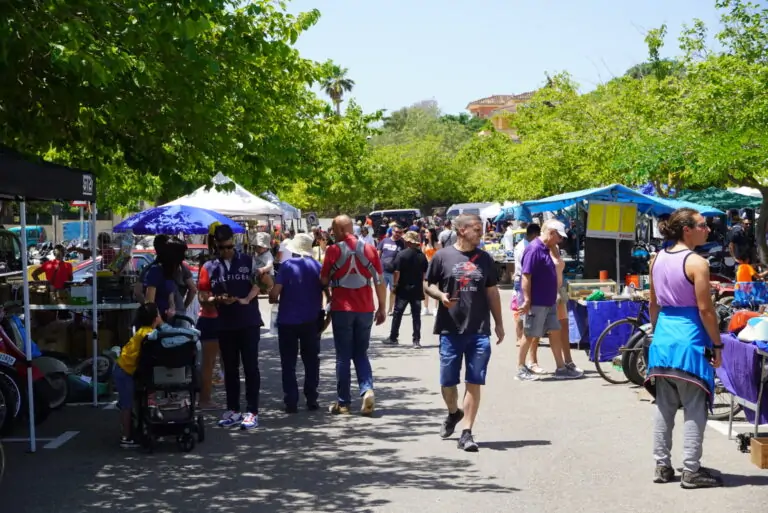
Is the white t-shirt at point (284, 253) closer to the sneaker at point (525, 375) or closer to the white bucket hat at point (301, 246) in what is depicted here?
the white bucket hat at point (301, 246)

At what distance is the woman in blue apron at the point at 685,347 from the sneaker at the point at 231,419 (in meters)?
3.96

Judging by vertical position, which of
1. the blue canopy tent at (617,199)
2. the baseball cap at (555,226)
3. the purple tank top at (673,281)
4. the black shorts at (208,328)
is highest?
the blue canopy tent at (617,199)

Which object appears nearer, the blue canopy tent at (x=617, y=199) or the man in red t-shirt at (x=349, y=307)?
the man in red t-shirt at (x=349, y=307)

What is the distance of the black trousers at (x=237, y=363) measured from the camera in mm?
9375

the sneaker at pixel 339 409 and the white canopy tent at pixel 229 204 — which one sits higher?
the white canopy tent at pixel 229 204

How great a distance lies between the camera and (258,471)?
7.49 meters

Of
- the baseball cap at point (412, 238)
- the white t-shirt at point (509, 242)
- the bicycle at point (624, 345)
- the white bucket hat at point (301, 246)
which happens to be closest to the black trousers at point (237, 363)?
the white bucket hat at point (301, 246)

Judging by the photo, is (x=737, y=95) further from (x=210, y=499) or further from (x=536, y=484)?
(x=210, y=499)

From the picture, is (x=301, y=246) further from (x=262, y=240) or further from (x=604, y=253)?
(x=604, y=253)

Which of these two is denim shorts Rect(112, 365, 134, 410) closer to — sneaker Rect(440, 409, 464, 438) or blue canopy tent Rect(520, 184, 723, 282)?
sneaker Rect(440, 409, 464, 438)

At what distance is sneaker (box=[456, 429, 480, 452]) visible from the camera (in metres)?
7.97

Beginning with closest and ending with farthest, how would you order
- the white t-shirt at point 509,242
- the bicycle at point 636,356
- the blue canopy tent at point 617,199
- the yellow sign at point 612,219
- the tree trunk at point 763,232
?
1. the bicycle at point 636,356
2. the yellow sign at point 612,219
3. the blue canopy tent at point 617,199
4. the tree trunk at point 763,232
5. the white t-shirt at point 509,242

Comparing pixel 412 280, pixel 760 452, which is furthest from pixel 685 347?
pixel 412 280

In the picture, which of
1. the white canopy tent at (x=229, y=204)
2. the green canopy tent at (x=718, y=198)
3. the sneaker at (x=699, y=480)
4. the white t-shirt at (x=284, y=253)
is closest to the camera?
the sneaker at (x=699, y=480)
